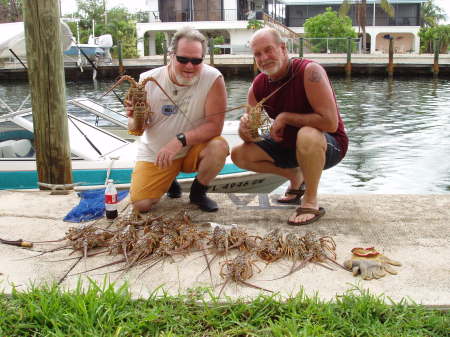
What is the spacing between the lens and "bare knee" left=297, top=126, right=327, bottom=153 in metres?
4.45

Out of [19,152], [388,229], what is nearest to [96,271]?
[388,229]

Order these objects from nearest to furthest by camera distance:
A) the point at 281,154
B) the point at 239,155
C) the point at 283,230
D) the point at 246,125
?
1. the point at 283,230
2. the point at 246,125
3. the point at 281,154
4. the point at 239,155

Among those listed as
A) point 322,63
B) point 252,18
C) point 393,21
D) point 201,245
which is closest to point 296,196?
point 201,245

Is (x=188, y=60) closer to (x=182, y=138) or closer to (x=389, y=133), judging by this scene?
(x=182, y=138)

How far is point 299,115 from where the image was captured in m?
4.55

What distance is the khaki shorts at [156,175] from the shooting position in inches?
189

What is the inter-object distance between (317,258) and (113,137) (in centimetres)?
542

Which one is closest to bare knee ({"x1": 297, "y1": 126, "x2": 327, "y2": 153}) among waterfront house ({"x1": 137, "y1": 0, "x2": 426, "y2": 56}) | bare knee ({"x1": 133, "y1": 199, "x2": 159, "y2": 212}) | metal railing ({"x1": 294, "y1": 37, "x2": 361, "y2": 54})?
bare knee ({"x1": 133, "y1": 199, "x2": 159, "y2": 212})

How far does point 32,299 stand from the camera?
3014 mm

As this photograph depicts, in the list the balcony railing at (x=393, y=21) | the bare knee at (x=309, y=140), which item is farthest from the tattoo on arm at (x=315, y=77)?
the balcony railing at (x=393, y=21)

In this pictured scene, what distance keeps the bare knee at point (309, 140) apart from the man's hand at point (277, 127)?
0.68ft

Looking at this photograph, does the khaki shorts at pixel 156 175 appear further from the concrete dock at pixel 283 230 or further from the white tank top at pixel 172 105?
the concrete dock at pixel 283 230

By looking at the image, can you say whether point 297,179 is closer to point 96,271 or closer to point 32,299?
point 96,271

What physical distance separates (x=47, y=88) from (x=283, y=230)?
10.0 ft
